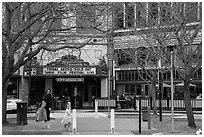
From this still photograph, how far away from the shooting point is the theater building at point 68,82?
3003 cm

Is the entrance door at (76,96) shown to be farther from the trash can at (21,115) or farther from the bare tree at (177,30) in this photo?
the trash can at (21,115)

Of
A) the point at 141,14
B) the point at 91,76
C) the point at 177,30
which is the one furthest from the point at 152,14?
the point at 91,76

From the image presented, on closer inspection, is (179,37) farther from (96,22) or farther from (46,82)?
(46,82)

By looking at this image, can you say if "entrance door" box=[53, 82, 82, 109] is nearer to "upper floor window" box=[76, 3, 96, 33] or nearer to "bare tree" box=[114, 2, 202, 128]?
"bare tree" box=[114, 2, 202, 128]

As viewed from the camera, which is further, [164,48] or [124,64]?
[124,64]

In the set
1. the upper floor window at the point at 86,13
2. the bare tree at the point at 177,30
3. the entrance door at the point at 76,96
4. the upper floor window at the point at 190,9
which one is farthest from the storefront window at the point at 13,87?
the upper floor window at the point at 190,9

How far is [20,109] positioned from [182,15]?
26.2 feet

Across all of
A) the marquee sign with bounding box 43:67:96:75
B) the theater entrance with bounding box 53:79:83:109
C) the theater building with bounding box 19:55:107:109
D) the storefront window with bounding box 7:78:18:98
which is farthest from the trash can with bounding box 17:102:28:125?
the storefront window with bounding box 7:78:18:98

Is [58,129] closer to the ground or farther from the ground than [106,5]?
closer to the ground

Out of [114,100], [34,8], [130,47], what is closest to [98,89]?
[114,100]

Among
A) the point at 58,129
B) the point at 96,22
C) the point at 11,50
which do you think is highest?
the point at 96,22

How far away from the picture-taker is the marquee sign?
29938mm

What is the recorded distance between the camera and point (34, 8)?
16.5 metres

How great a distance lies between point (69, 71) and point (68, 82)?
144 inches
